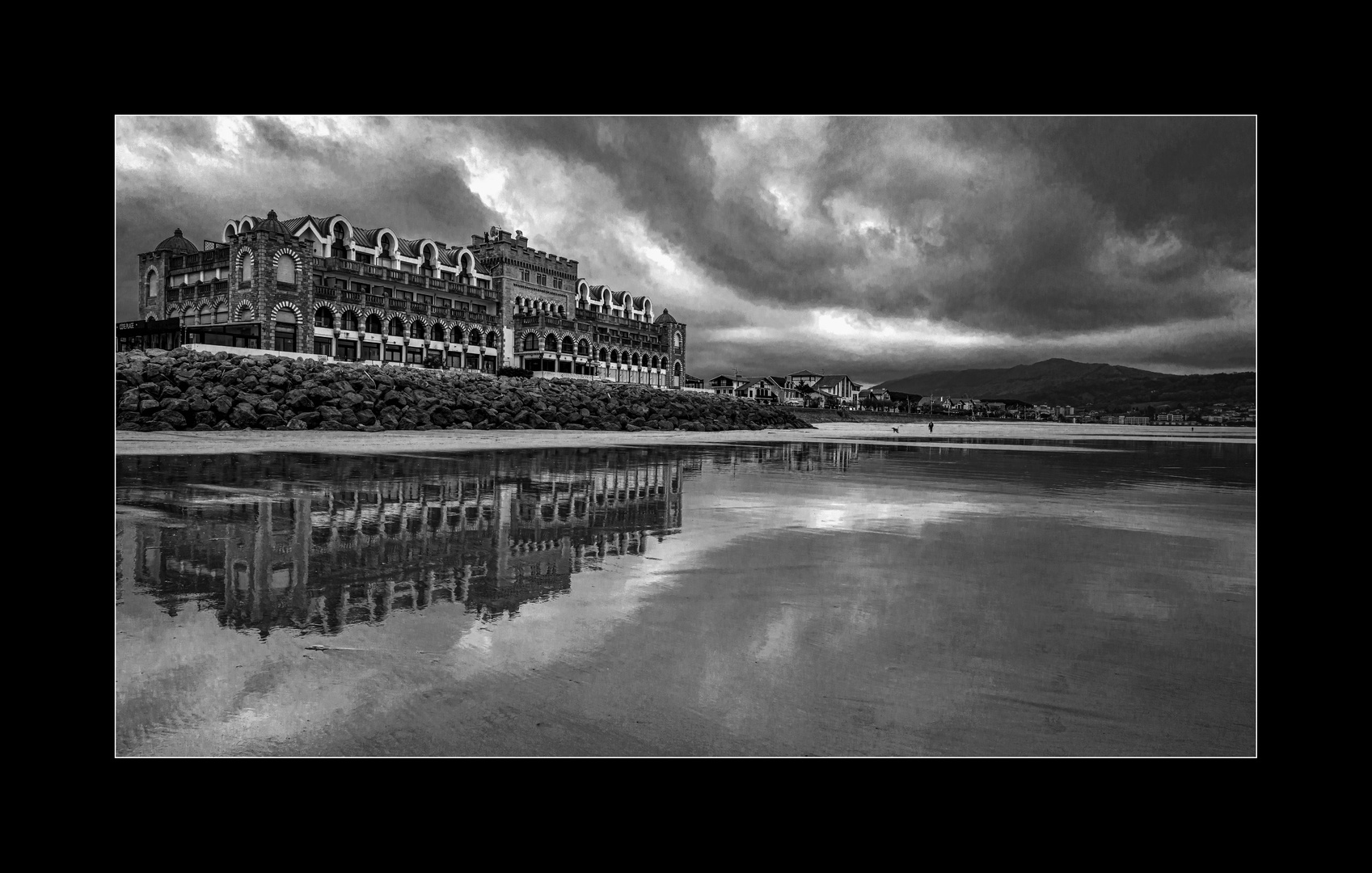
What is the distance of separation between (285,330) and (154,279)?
16504 mm

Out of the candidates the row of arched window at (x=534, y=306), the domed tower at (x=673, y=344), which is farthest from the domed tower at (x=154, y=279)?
the domed tower at (x=673, y=344)

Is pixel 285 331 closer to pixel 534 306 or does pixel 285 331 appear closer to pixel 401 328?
pixel 401 328

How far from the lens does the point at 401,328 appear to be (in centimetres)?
7244

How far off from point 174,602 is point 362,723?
347cm

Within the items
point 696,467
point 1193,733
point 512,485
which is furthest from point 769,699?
point 696,467

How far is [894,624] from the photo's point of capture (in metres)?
5.94

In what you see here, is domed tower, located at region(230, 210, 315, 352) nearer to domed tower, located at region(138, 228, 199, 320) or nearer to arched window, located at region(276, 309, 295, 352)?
arched window, located at region(276, 309, 295, 352)

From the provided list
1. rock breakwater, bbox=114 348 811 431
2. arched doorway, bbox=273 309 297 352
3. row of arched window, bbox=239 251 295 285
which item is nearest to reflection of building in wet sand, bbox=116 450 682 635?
rock breakwater, bbox=114 348 811 431

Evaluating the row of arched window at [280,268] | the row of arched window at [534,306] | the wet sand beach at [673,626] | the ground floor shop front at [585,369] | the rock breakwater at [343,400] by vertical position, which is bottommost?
the wet sand beach at [673,626]

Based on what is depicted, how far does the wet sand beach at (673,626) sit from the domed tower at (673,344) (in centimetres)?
9655

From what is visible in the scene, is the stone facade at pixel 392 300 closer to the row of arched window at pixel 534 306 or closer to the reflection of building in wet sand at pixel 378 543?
the row of arched window at pixel 534 306

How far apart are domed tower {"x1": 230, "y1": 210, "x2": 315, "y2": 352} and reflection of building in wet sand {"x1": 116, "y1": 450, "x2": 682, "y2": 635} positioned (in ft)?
169

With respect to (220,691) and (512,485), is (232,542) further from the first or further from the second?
(512,485)

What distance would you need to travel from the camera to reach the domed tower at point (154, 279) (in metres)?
65.4
